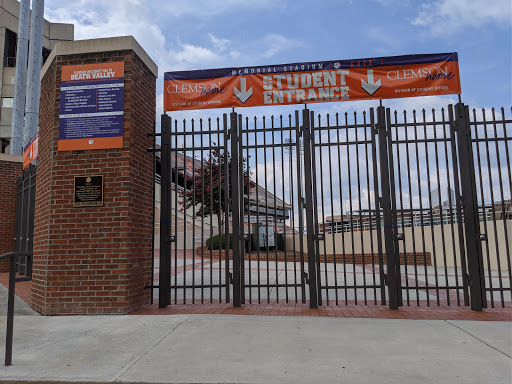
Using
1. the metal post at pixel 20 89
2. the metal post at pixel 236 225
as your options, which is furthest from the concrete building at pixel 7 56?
the metal post at pixel 236 225

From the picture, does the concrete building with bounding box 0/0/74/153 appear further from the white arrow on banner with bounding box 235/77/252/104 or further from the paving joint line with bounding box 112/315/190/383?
the paving joint line with bounding box 112/315/190/383

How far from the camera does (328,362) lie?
3.75 meters

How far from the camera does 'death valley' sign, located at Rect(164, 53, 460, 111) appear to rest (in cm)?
675

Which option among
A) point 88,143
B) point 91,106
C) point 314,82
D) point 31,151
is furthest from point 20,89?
point 314,82

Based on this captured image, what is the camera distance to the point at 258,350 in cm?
411

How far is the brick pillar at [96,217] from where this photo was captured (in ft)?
19.8

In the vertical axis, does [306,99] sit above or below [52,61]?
below

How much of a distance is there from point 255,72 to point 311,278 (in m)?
3.59

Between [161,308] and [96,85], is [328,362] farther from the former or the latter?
[96,85]

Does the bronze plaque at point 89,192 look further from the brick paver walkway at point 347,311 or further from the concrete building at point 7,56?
the concrete building at point 7,56

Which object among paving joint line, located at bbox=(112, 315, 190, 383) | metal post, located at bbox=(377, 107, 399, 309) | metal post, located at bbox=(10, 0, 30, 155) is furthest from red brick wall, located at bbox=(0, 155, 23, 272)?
metal post, located at bbox=(377, 107, 399, 309)

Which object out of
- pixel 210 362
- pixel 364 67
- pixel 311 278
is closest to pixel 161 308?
pixel 311 278

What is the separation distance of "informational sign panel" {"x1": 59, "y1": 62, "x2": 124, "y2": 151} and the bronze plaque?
20.2 inches

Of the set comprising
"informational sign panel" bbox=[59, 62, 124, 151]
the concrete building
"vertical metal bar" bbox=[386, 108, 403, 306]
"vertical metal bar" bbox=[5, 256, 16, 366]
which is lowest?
"vertical metal bar" bbox=[5, 256, 16, 366]
